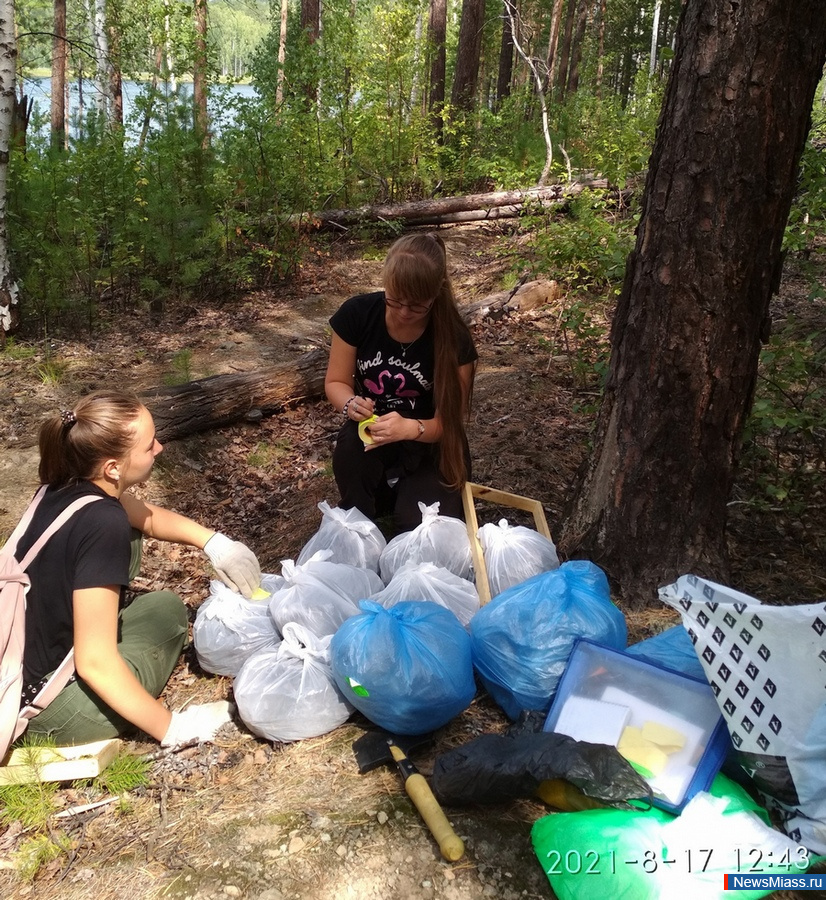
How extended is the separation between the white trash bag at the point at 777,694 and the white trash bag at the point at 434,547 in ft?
3.51

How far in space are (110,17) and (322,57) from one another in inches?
243

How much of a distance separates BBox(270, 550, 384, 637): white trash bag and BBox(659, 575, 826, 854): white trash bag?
1142mm

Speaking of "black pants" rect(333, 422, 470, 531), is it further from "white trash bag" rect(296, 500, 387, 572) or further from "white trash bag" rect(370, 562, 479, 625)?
"white trash bag" rect(370, 562, 479, 625)

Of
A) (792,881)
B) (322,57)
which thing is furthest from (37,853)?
(322,57)

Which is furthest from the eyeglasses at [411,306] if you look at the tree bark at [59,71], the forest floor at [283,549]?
the tree bark at [59,71]

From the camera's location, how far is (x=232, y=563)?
2.45 m

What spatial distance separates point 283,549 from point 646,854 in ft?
7.27

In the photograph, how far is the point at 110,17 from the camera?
11.6 meters

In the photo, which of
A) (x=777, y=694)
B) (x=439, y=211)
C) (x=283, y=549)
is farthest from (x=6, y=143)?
(x=777, y=694)

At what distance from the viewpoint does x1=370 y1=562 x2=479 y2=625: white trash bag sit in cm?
234

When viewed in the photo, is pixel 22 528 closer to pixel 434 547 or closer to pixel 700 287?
pixel 434 547

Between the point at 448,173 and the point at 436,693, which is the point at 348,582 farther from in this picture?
the point at 448,173

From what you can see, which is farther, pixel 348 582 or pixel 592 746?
pixel 348 582

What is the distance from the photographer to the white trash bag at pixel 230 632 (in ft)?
7.73
